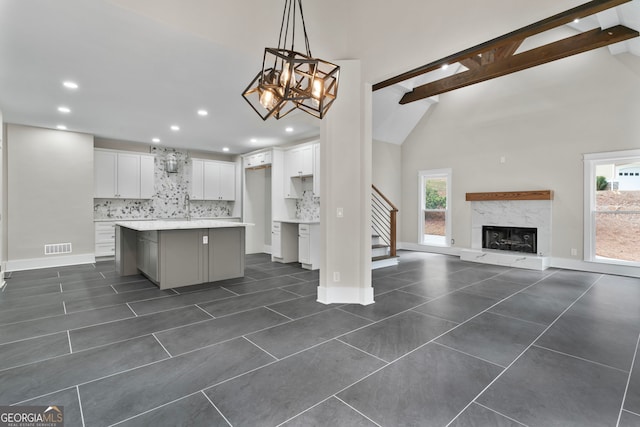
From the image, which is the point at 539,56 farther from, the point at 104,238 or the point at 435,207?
the point at 104,238

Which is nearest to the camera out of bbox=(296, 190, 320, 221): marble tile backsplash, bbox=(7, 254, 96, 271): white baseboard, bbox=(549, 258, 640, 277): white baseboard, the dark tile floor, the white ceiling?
the dark tile floor

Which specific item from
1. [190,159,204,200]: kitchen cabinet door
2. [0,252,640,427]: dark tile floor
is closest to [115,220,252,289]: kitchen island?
[0,252,640,427]: dark tile floor

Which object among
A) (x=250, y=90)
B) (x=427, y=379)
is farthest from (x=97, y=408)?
(x=250, y=90)

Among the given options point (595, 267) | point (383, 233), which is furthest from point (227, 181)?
point (595, 267)

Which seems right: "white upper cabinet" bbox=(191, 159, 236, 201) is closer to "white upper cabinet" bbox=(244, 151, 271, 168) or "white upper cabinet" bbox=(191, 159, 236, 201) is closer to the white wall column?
"white upper cabinet" bbox=(244, 151, 271, 168)

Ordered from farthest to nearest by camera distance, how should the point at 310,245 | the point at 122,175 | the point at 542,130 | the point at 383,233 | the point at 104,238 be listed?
1. the point at 383,233
2. the point at 122,175
3. the point at 104,238
4. the point at 542,130
5. the point at 310,245

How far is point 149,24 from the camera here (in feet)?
8.81

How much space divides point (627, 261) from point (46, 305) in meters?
8.79

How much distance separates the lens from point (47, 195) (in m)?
5.82

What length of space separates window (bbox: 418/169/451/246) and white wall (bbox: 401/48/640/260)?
0.18 meters

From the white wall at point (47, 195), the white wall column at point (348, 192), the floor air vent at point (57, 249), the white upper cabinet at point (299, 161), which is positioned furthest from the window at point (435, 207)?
the floor air vent at point (57, 249)

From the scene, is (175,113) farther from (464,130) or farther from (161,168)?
(464,130)

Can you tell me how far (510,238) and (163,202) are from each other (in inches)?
326

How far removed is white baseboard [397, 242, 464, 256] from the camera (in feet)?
24.8
